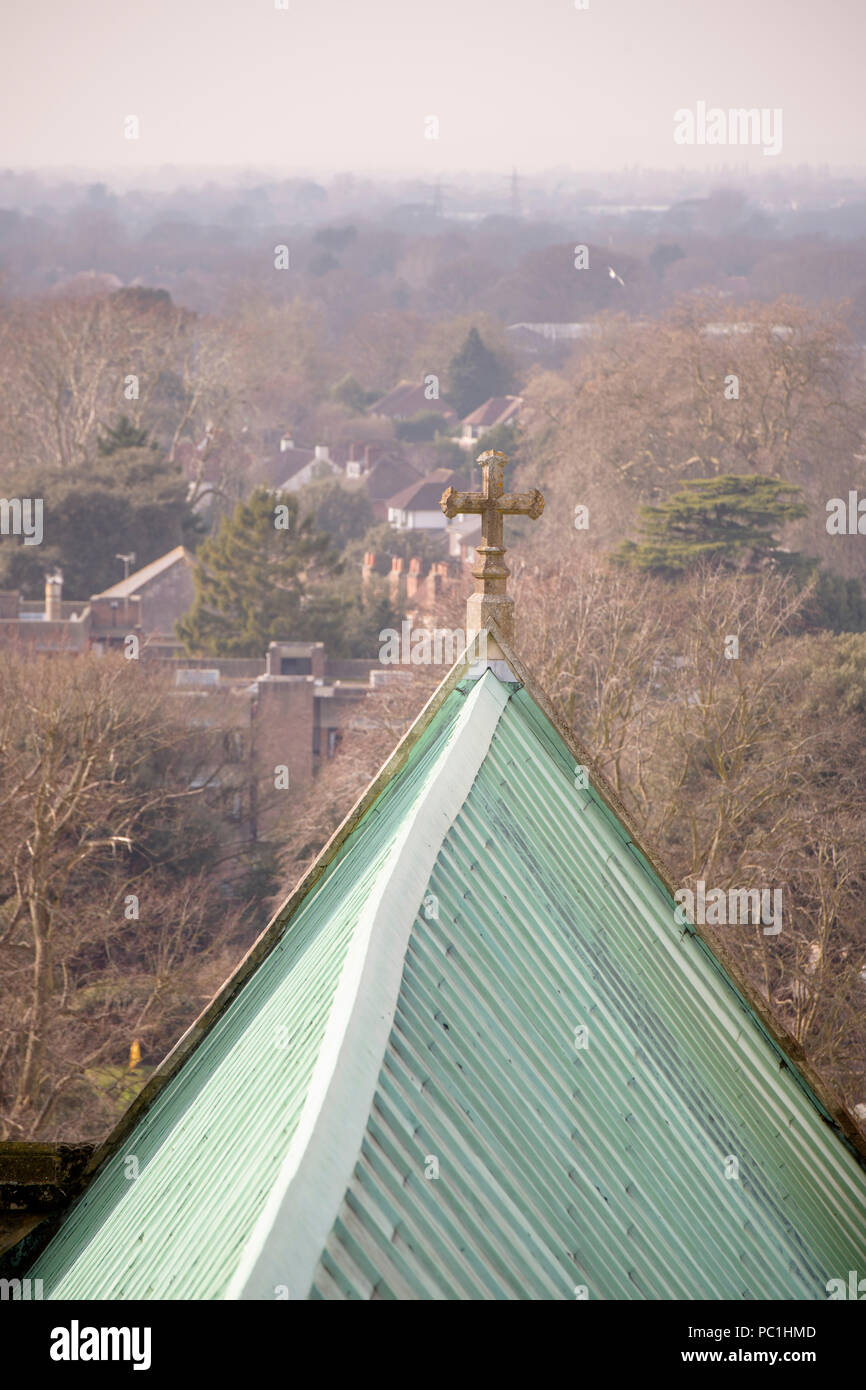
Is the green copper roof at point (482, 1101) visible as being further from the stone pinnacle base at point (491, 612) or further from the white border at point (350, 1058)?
the stone pinnacle base at point (491, 612)

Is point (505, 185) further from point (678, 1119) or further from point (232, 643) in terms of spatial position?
point (678, 1119)

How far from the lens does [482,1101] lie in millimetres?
4910

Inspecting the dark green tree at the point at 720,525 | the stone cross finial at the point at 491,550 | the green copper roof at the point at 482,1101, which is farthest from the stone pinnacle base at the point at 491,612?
the dark green tree at the point at 720,525

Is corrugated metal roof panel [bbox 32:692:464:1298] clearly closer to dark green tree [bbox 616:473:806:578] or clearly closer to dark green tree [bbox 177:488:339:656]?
dark green tree [bbox 616:473:806:578]

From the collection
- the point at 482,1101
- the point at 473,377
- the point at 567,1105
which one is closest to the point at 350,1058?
the point at 482,1101

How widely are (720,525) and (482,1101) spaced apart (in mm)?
46764

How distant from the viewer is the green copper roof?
172 inches

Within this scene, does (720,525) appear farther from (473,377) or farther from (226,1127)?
(473,377)

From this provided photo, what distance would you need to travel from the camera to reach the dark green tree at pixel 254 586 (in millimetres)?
54625

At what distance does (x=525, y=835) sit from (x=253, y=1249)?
106 inches

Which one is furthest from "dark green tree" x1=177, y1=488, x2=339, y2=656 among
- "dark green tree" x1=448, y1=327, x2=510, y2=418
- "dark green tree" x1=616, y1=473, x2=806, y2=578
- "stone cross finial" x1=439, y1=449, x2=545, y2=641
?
"dark green tree" x1=448, y1=327, x2=510, y2=418

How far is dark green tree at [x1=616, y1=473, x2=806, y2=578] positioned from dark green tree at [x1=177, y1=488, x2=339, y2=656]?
12.5 metres

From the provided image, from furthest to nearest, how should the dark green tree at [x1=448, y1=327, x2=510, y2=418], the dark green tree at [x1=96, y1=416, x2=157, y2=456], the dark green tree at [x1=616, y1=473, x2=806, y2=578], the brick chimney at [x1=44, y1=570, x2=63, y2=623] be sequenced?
the dark green tree at [x1=448, y1=327, x2=510, y2=418] → the dark green tree at [x1=96, y1=416, x2=157, y2=456] → the brick chimney at [x1=44, y1=570, x2=63, y2=623] → the dark green tree at [x1=616, y1=473, x2=806, y2=578]
